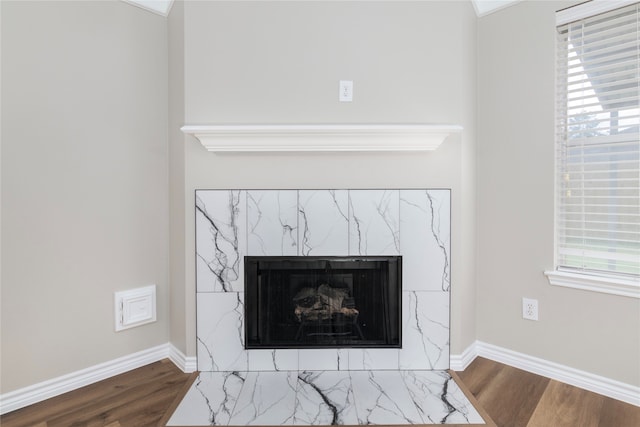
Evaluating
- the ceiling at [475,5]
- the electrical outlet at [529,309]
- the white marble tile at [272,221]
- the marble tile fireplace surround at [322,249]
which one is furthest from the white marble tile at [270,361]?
the ceiling at [475,5]

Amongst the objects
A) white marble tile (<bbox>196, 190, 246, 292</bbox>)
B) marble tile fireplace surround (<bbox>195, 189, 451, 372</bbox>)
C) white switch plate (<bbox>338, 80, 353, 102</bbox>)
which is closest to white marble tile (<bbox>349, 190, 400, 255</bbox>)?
marble tile fireplace surround (<bbox>195, 189, 451, 372</bbox>)

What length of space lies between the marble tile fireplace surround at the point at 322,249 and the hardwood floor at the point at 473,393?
0.23 meters

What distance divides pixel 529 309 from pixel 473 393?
0.63 meters

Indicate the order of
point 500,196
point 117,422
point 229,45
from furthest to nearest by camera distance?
point 500,196 → point 229,45 → point 117,422

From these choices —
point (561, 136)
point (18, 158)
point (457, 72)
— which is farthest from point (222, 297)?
point (561, 136)

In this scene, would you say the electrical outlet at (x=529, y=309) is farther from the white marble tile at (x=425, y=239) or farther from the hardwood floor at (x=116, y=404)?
the hardwood floor at (x=116, y=404)

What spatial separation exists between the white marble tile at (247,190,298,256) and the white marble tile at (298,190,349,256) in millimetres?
46

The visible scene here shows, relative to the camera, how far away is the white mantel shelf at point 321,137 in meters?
1.74

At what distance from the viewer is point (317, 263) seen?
1955 mm

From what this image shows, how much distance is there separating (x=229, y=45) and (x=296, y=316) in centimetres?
160

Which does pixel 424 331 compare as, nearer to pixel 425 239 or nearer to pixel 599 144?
pixel 425 239

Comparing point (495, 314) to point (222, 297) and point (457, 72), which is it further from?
point (222, 297)

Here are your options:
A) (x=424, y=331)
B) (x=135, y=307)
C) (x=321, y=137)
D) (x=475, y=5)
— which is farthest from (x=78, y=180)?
(x=475, y=5)

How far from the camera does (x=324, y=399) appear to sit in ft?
5.46
